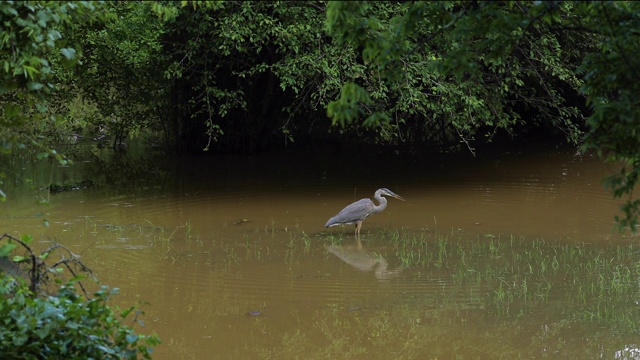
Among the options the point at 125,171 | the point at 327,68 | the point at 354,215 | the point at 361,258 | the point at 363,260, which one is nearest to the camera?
the point at 363,260

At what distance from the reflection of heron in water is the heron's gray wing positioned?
0.56 metres

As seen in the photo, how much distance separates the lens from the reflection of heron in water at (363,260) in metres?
10.3

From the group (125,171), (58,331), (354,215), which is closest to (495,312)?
(354,215)

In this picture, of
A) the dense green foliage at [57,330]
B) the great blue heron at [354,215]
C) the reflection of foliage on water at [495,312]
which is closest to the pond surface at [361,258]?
the reflection of foliage on water at [495,312]

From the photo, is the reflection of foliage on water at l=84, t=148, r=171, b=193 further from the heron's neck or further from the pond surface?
the heron's neck

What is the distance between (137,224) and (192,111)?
269 inches

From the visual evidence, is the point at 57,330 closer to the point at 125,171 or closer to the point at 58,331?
the point at 58,331

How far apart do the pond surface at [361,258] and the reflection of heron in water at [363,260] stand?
4 centimetres

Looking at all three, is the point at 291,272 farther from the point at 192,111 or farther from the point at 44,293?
the point at 192,111

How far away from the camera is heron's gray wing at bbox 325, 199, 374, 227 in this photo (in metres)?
12.3

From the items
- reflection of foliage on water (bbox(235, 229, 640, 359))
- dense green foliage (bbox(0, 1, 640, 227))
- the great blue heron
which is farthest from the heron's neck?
reflection of foliage on water (bbox(235, 229, 640, 359))

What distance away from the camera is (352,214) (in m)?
12.3

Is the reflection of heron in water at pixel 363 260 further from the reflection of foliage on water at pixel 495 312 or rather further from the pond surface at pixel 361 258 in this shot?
the reflection of foliage on water at pixel 495 312

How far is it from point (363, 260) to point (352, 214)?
4.82ft
